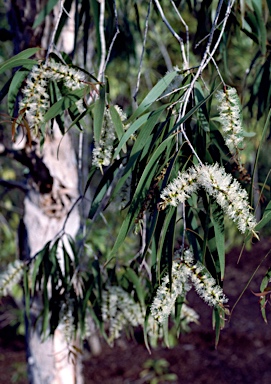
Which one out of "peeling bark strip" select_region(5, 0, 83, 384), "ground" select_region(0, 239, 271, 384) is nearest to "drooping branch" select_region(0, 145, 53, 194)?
"peeling bark strip" select_region(5, 0, 83, 384)

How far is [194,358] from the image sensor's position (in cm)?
476

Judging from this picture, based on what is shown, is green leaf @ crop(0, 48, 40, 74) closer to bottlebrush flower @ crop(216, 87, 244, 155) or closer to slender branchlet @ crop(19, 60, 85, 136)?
slender branchlet @ crop(19, 60, 85, 136)

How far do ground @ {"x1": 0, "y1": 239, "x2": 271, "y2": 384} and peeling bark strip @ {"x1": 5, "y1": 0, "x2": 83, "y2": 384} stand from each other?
2.11 m

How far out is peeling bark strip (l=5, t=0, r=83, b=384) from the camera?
6.92 ft

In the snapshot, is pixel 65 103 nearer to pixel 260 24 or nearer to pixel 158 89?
pixel 158 89

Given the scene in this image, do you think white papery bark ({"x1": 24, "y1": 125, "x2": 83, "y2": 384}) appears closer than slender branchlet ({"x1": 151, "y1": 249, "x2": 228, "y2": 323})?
No

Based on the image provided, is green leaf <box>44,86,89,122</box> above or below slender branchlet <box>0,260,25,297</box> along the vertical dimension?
above

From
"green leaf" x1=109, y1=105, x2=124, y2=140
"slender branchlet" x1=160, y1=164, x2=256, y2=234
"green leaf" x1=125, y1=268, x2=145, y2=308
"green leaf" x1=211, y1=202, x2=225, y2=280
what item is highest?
"green leaf" x1=109, y1=105, x2=124, y2=140

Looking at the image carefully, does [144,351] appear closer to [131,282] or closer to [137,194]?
[131,282]

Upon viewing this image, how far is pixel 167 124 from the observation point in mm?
1128

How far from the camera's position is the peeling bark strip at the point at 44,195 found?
211cm

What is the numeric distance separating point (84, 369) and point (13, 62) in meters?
3.82

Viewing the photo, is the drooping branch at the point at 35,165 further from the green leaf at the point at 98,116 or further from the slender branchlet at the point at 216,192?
the slender branchlet at the point at 216,192

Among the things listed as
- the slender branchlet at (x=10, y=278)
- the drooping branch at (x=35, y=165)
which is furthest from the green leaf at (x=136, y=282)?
the drooping branch at (x=35, y=165)
